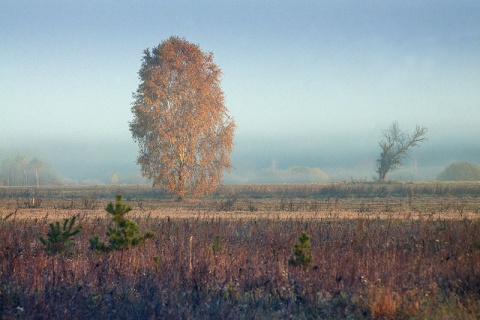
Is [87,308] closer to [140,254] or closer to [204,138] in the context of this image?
[140,254]

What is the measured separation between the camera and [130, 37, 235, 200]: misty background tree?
40875 mm

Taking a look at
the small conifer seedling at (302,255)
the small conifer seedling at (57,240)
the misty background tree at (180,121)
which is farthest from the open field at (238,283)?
the misty background tree at (180,121)

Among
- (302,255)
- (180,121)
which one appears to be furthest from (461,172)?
(302,255)

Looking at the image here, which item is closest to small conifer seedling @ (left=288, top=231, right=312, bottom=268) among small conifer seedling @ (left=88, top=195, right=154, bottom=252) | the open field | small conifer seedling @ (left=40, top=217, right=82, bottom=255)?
the open field

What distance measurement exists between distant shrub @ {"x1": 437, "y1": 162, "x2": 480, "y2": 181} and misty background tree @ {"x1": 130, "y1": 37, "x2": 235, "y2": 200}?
72963 millimetres

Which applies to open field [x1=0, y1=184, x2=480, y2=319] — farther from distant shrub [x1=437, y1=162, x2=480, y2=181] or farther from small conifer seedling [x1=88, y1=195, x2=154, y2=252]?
distant shrub [x1=437, y1=162, x2=480, y2=181]

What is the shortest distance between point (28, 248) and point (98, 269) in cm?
358

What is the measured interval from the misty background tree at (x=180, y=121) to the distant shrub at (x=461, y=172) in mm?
72963

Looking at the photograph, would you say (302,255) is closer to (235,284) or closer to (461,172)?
(235,284)

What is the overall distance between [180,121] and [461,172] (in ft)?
257

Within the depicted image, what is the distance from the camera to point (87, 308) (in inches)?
331

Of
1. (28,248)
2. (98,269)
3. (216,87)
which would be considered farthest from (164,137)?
(98,269)

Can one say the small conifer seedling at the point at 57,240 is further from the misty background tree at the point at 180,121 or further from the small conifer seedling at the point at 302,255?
the misty background tree at the point at 180,121

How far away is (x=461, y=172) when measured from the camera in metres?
103
